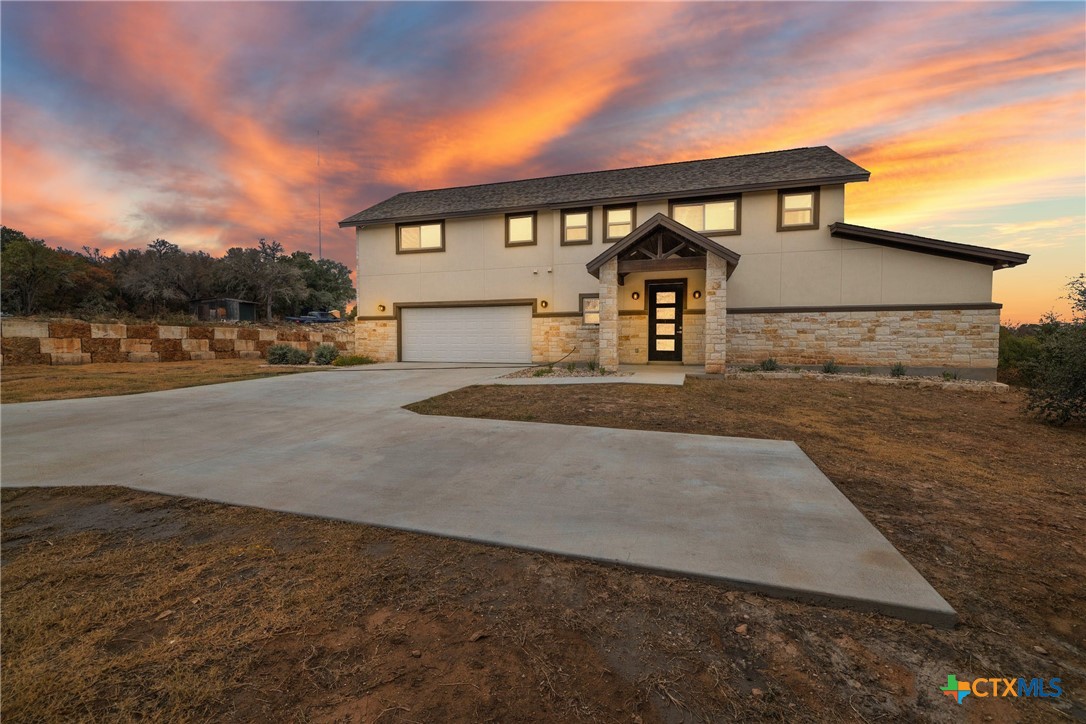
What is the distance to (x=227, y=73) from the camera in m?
12.4

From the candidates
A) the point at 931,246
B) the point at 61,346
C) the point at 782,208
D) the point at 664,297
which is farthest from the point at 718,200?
the point at 61,346

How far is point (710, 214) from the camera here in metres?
15.1

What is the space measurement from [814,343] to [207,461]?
52.8ft

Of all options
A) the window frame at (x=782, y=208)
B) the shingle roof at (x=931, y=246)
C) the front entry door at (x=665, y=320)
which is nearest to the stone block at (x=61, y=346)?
the front entry door at (x=665, y=320)

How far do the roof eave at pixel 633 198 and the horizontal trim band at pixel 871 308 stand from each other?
13.1 feet

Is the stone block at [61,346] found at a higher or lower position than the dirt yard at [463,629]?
higher

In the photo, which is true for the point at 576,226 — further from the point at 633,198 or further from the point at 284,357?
the point at 284,357

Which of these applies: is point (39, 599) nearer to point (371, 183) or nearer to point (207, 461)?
point (207, 461)

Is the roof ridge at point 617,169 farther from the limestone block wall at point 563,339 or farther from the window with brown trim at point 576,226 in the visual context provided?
the limestone block wall at point 563,339

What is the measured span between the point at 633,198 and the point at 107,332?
2057 centimetres

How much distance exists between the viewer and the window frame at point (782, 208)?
1399cm

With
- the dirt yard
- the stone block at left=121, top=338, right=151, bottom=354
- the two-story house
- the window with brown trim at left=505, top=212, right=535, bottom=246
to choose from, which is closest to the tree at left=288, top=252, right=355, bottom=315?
the stone block at left=121, top=338, right=151, bottom=354

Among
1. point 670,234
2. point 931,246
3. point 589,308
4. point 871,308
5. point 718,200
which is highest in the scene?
point 718,200

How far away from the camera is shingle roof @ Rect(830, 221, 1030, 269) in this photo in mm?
12078
